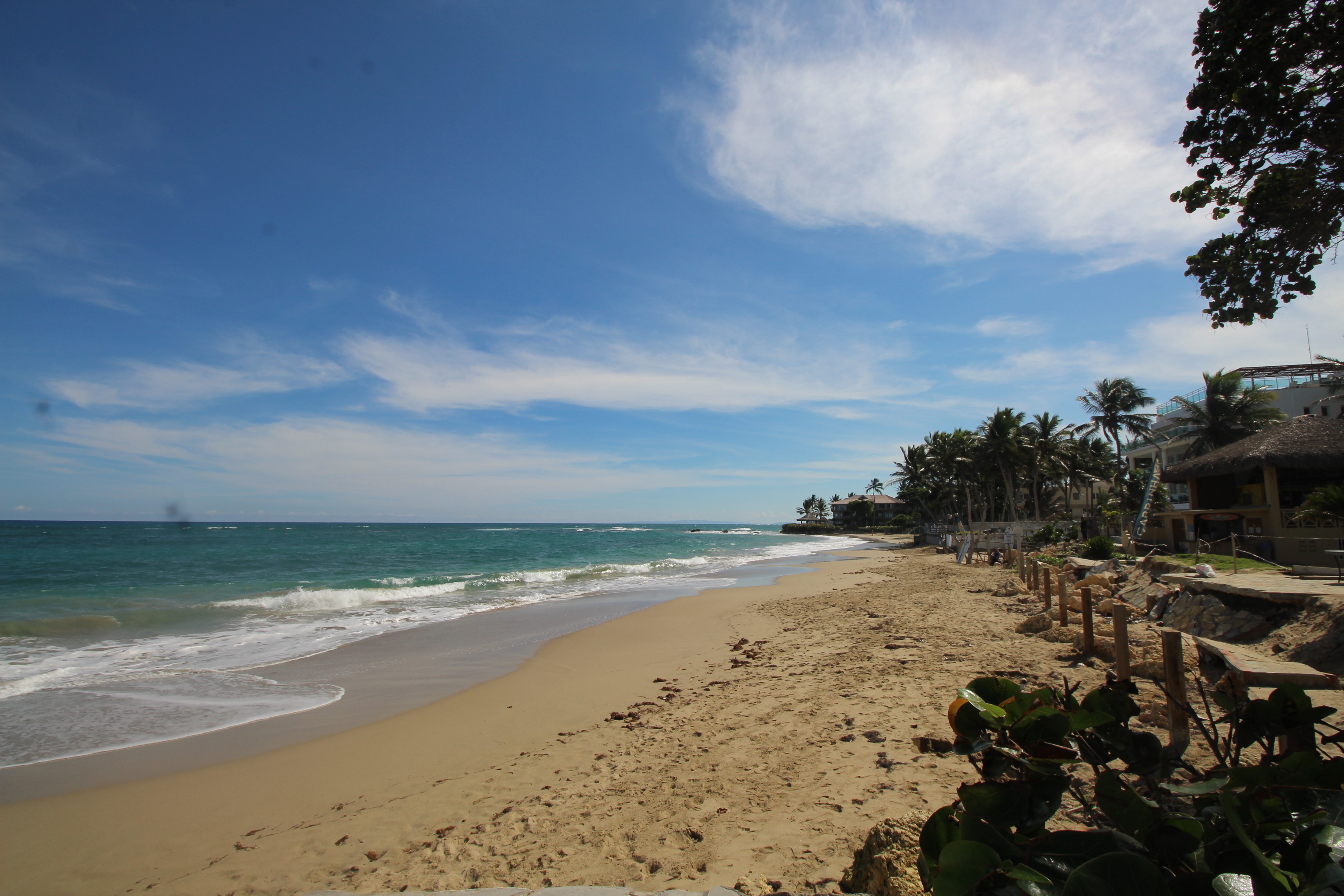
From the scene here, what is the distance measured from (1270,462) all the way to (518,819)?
1997cm

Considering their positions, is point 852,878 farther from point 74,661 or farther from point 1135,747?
point 74,661

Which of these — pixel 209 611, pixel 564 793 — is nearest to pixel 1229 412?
pixel 564 793

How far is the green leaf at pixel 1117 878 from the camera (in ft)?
3.10

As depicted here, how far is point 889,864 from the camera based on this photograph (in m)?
3.09

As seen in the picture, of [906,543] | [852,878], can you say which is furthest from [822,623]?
[906,543]

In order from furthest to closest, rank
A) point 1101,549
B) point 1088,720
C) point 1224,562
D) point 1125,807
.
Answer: point 1101,549 → point 1224,562 → point 1088,720 → point 1125,807

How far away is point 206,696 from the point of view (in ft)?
28.6

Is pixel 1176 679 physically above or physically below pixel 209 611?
above

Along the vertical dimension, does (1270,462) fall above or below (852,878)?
above

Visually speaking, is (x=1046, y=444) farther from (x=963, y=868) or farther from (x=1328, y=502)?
(x=963, y=868)

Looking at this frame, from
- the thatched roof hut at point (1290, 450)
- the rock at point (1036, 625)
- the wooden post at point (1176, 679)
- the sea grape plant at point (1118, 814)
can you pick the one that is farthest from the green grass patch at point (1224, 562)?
the sea grape plant at point (1118, 814)

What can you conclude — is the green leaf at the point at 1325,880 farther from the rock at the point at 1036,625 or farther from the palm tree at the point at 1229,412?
the palm tree at the point at 1229,412

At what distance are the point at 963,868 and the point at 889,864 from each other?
241cm

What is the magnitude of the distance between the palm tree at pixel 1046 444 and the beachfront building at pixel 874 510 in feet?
139
